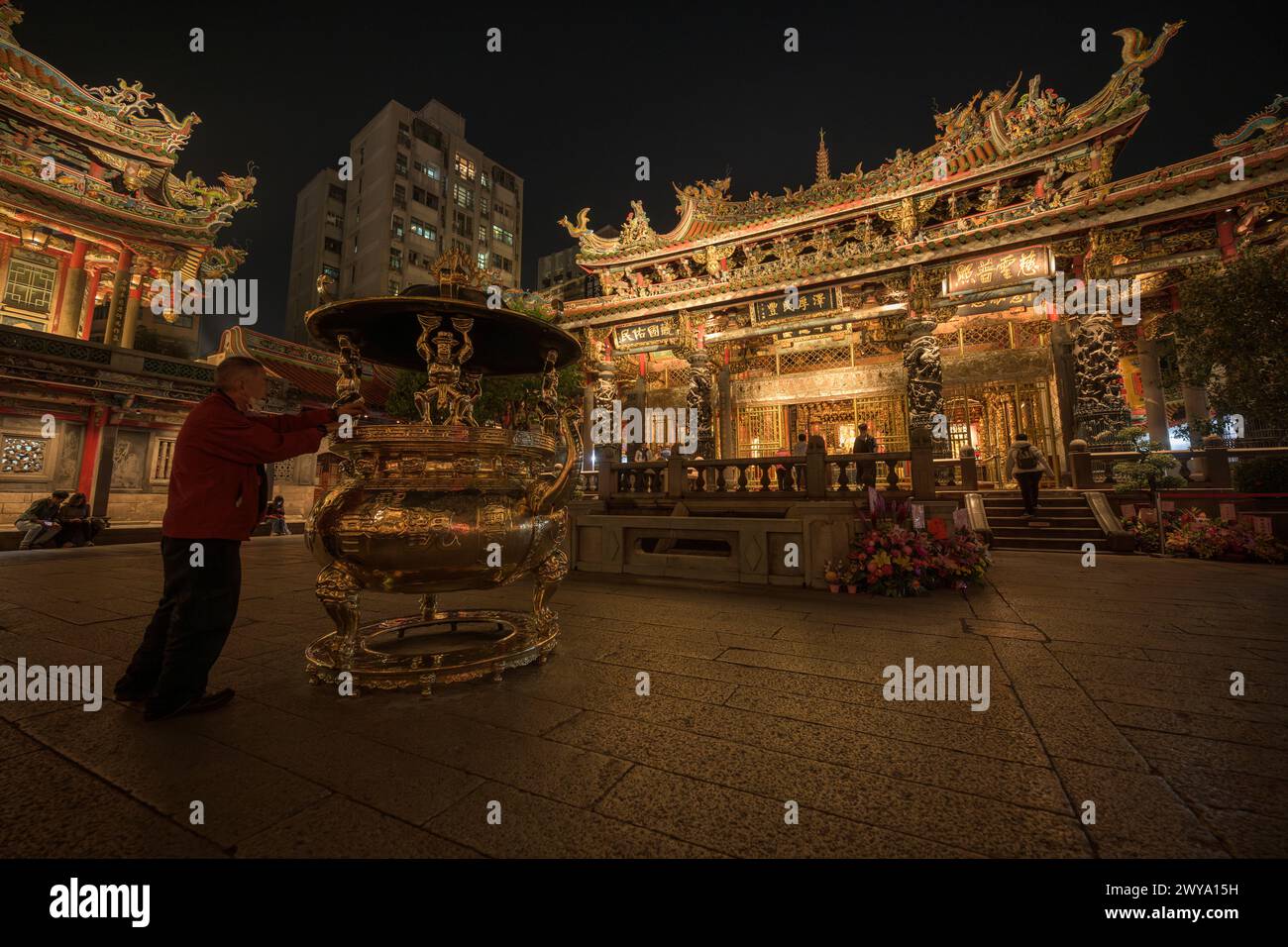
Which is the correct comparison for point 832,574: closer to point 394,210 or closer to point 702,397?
point 702,397

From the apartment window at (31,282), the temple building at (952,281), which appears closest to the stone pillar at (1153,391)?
the temple building at (952,281)

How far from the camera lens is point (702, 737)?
1813mm

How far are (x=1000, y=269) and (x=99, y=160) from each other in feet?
83.1

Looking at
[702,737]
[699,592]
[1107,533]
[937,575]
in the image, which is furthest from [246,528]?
[1107,533]

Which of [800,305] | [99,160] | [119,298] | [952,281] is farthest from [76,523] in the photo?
[952,281]

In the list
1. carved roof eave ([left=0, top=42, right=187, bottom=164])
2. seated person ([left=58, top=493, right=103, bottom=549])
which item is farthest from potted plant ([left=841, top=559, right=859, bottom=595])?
carved roof eave ([left=0, top=42, right=187, bottom=164])

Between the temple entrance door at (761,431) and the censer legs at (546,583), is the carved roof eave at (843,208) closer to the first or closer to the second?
the temple entrance door at (761,431)

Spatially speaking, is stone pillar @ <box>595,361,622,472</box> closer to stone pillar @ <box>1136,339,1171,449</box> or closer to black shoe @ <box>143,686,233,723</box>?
stone pillar @ <box>1136,339,1171,449</box>

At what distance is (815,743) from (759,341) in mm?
16901

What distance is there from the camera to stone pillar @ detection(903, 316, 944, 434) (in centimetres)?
1268

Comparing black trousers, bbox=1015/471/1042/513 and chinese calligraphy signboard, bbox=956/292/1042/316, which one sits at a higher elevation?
chinese calligraphy signboard, bbox=956/292/1042/316

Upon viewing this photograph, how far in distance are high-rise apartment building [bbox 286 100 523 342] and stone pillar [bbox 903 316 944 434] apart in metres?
29.6

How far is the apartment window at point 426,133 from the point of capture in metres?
34.4
